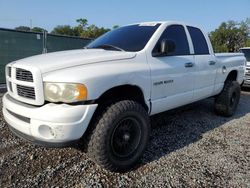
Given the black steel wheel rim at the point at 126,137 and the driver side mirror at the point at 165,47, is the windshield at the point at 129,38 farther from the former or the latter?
the black steel wheel rim at the point at 126,137

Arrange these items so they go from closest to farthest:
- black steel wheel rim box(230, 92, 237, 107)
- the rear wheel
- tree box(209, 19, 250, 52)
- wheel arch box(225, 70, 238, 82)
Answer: the rear wheel < black steel wheel rim box(230, 92, 237, 107) < wheel arch box(225, 70, 238, 82) < tree box(209, 19, 250, 52)

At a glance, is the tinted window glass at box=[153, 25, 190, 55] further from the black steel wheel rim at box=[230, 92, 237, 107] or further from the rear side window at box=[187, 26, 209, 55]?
the black steel wheel rim at box=[230, 92, 237, 107]

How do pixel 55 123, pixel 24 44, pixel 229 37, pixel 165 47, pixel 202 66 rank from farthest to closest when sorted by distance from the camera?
1. pixel 229 37
2. pixel 24 44
3. pixel 202 66
4. pixel 165 47
5. pixel 55 123

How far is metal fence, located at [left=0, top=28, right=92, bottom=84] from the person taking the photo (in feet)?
27.3

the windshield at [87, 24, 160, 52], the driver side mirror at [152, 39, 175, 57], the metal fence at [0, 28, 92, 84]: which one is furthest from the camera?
the metal fence at [0, 28, 92, 84]

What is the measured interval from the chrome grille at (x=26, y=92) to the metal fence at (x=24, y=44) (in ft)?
19.4

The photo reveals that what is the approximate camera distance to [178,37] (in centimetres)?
438

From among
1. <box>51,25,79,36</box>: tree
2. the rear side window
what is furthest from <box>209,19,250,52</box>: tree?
the rear side window

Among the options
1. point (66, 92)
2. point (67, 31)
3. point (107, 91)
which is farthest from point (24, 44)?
point (67, 31)

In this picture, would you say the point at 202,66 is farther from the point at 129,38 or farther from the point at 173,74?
the point at 129,38

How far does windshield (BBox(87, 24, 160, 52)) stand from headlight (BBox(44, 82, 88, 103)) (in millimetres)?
1207

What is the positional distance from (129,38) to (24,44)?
597 centimetres

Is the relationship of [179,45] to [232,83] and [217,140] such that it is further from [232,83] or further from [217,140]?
[232,83]

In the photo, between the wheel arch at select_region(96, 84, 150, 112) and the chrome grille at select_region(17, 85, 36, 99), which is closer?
the chrome grille at select_region(17, 85, 36, 99)
